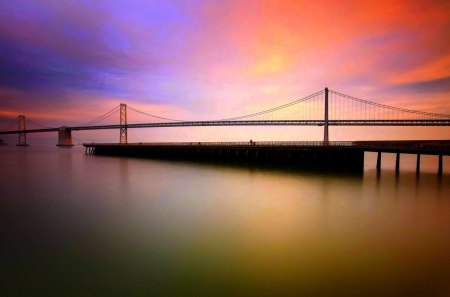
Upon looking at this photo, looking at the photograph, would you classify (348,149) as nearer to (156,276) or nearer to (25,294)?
(156,276)

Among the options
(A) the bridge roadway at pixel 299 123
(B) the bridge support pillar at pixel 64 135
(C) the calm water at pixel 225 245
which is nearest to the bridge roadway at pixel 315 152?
(A) the bridge roadway at pixel 299 123

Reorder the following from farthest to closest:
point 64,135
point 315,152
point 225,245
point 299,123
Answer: point 64,135
point 299,123
point 315,152
point 225,245

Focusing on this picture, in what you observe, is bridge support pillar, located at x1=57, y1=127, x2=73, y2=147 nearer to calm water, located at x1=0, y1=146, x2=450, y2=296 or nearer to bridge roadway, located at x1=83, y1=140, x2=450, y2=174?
bridge roadway, located at x1=83, y1=140, x2=450, y2=174

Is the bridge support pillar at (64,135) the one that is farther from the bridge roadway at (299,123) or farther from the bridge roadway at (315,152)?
the bridge roadway at (315,152)

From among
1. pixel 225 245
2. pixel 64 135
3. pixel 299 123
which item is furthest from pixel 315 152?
pixel 64 135

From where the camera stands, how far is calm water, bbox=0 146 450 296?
5.76 metres

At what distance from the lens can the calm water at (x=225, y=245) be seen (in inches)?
227

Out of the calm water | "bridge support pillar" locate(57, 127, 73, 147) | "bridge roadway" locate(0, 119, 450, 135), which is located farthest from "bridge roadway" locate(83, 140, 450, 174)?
"bridge support pillar" locate(57, 127, 73, 147)

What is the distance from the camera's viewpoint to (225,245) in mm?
8195

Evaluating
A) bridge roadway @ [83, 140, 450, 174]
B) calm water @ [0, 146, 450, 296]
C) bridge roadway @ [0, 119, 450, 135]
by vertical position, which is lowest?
calm water @ [0, 146, 450, 296]

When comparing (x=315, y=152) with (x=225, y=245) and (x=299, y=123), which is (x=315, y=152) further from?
(x=225, y=245)

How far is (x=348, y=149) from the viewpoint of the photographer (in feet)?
102

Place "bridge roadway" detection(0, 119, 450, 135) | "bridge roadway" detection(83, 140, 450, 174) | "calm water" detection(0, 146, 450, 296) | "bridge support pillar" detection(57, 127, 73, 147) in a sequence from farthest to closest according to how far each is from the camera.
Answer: "bridge support pillar" detection(57, 127, 73, 147) < "bridge roadway" detection(0, 119, 450, 135) < "bridge roadway" detection(83, 140, 450, 174) < "calm water" detection(0, 146, 450, 296)

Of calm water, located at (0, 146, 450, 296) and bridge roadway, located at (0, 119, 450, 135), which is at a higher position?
bridge roadway, located at (0, 119, 450, 135)
